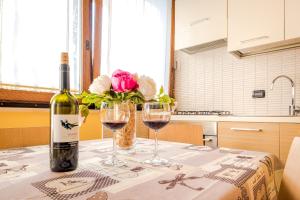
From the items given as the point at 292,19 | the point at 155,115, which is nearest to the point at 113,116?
the point at 155,115

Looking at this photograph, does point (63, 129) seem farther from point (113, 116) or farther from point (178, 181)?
point (178, 181)

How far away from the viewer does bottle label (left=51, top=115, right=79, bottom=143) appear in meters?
0.56

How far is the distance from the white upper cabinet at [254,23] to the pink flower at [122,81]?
1647mm

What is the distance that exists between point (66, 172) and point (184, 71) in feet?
8.80

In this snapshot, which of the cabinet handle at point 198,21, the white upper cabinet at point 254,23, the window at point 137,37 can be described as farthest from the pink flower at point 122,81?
the cabinet handle at point 198,21

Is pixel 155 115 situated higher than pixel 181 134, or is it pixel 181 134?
pixel 155 115

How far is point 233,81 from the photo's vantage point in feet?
8.61

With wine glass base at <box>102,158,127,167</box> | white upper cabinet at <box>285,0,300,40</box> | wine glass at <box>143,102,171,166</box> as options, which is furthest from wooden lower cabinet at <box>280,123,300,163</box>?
wine glass base at <box>102,158,127,167</box>

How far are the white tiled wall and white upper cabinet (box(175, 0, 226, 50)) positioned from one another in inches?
14.7

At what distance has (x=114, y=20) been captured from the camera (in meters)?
2.46

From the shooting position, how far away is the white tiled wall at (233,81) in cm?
228

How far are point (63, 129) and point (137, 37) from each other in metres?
2.24

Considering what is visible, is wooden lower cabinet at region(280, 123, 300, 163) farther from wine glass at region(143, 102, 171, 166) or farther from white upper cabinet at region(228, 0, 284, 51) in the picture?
wine glass at region(143, 102, 171, 166)

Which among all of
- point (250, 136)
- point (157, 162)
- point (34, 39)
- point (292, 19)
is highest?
point (292, 19)
